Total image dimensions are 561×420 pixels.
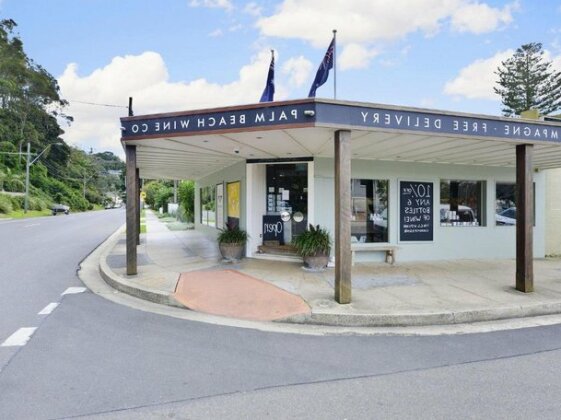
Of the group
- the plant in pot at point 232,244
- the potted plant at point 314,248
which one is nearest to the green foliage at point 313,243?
the potted plant at point 314,248

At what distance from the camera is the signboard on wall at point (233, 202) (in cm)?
1119

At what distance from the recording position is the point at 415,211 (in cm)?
1029

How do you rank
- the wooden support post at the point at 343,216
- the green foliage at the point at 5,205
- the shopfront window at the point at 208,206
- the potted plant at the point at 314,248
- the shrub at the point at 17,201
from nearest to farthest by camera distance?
the wooden support post at the point at 343,216
the potted plant at the point at 314,248
the shopfront window at the point at 208,206
the green foliage at the point at 5,205
the shrub at the point at 17,201

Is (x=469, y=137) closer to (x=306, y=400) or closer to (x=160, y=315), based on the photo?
(x=306, y=400)

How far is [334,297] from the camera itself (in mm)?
6316

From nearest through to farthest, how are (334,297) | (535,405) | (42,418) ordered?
(42,418) → (535,405) → (334,297)

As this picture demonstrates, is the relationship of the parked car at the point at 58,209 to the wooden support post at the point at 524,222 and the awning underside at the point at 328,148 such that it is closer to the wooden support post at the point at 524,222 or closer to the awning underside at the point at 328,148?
the awning underside at the point at 328,148

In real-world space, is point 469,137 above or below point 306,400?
above

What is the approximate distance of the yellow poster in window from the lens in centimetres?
1118

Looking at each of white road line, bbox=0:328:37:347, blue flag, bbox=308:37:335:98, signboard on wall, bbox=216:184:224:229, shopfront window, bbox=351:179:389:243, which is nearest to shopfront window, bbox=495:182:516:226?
shopfront window, bbox=351:179:389:243

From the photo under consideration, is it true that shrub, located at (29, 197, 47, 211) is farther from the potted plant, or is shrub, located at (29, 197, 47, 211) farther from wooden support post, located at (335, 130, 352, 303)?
wooden support post, located at (335, 130, 352, 303)

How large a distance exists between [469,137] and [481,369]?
161 inches

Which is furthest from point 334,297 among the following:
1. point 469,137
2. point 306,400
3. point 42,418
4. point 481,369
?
point 42,418

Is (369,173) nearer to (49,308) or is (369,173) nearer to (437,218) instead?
(437,218)
